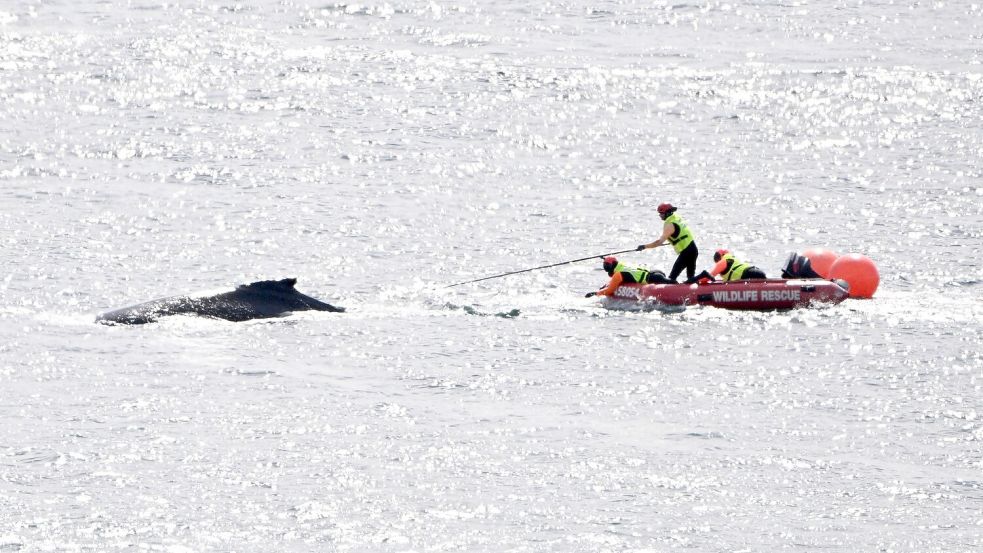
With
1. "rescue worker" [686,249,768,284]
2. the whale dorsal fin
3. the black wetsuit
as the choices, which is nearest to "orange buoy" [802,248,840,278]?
"rescue worker" [686,249,768,284]

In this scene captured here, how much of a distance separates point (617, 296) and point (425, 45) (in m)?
40.5

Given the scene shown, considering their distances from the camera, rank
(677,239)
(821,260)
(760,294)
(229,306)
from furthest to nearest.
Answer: (677,239) → (821,260) → (760,294) → (229,306)

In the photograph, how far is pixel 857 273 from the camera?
2966cm

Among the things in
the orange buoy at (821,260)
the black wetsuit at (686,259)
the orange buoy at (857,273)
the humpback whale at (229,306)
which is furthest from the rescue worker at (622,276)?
the humpback whale at (229,306)

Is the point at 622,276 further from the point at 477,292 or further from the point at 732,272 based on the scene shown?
the point at 477,292

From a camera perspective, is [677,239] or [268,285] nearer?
[268,285]

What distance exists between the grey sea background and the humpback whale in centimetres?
45

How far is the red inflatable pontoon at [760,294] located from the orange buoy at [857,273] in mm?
449

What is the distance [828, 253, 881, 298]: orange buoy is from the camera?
29.6 meters

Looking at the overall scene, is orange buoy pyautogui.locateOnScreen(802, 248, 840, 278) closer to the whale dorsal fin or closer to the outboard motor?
the outboard motor

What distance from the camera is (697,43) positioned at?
230ft

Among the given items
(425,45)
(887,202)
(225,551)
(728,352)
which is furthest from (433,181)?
(225,551)

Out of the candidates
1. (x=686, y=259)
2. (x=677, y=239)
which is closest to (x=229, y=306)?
(x=677, y=239)

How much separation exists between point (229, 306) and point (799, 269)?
10761 millimetres
